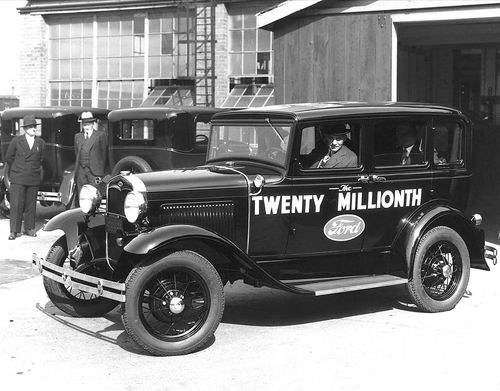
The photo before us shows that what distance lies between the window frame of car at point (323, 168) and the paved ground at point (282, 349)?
1.25m

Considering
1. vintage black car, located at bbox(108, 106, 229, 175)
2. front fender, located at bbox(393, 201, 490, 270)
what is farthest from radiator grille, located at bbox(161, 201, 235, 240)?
vintage black car, located at bbox(108, 106, 229, 175)

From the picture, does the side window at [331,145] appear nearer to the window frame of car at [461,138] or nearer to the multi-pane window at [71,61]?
the window frame of car at [461,138]

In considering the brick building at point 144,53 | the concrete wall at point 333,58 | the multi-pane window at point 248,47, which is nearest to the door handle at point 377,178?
the concrete wall at point 333,58

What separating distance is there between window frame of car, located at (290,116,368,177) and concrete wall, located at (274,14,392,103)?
4.26 m

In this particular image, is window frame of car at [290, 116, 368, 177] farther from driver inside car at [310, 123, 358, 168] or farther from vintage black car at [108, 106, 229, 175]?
vintage black car at [108, 106, 229, 175]

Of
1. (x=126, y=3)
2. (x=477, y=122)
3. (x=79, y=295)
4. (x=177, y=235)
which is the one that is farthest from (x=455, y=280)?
(x=126, y=3)

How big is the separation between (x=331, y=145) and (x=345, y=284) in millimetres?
1150

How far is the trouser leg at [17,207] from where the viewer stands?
11.2 m

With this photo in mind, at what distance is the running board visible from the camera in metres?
6.11

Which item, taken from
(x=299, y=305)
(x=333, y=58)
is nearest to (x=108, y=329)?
(x=299, y=305)

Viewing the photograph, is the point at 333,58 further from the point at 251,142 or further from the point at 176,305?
the point at 176,305

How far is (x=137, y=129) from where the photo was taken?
39.8 ft

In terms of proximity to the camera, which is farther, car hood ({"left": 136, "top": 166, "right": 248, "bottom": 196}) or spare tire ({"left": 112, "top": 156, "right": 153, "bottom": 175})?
spare tire ({"left": 112, "top": 156, "right": 153, "bottom": 175})

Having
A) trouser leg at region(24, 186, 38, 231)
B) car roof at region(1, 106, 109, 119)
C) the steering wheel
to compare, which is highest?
car roof at region(1, 106, 109, 119)
